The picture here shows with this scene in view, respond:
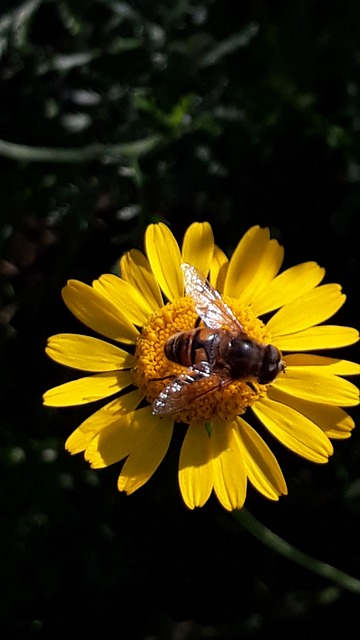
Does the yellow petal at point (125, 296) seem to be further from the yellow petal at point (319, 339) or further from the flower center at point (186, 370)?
the yellow petal at point (319, 339)

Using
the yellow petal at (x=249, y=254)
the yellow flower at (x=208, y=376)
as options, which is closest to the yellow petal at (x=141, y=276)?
the yellow flower at (x=208, y=376)

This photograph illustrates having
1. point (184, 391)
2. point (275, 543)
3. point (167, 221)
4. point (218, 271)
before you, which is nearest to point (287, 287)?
point (218, 271)

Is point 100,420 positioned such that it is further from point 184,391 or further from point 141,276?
point 141,276

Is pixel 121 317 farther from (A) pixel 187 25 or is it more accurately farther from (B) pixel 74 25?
(A) pixel 187 25

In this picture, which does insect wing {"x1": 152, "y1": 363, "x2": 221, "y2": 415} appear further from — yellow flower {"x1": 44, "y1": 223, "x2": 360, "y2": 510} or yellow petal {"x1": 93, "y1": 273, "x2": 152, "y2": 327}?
yellow petal {"x1": 93, "y1": 273, "x2": 152, "y2": 327}

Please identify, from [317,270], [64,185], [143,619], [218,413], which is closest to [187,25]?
[64,185]
